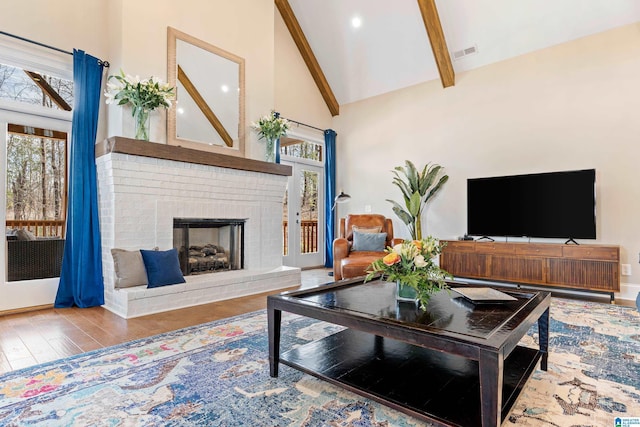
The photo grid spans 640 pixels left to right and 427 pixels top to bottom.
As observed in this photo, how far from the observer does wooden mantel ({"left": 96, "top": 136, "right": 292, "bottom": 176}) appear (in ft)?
11.2

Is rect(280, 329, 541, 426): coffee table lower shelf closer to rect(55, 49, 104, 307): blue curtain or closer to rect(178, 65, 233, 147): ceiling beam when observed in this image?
rect(55, 49, 104, 307): blue curtain

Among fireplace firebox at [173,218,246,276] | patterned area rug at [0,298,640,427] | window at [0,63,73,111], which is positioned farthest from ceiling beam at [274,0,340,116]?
patterned area rug at [0,298,640,427]

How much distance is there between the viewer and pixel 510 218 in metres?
4.62

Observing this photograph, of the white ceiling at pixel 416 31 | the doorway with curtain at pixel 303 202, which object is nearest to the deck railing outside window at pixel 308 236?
the doorway with curtain at pixel 303 202

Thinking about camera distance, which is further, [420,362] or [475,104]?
[475,104]

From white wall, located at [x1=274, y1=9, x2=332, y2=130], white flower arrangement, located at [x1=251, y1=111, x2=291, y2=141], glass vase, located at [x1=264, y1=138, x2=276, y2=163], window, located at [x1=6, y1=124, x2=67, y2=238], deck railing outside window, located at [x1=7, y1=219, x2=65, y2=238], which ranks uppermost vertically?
white wall, located at [x1=274, y1=9, x2=332, y2=130]

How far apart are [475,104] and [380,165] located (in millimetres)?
1767

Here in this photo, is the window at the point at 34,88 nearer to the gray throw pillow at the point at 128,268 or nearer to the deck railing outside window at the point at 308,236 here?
the gray throw pillow at the point at 128,268

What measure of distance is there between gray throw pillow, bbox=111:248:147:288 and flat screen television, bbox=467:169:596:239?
421 cm

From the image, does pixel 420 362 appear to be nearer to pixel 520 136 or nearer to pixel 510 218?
pixel 510 218

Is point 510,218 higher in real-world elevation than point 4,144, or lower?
lower

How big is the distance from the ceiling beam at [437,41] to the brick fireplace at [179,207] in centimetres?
277

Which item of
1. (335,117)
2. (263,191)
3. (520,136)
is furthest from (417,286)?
(335,117)

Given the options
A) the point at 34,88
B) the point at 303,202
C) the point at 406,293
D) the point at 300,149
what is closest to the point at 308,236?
the point at 303,202
